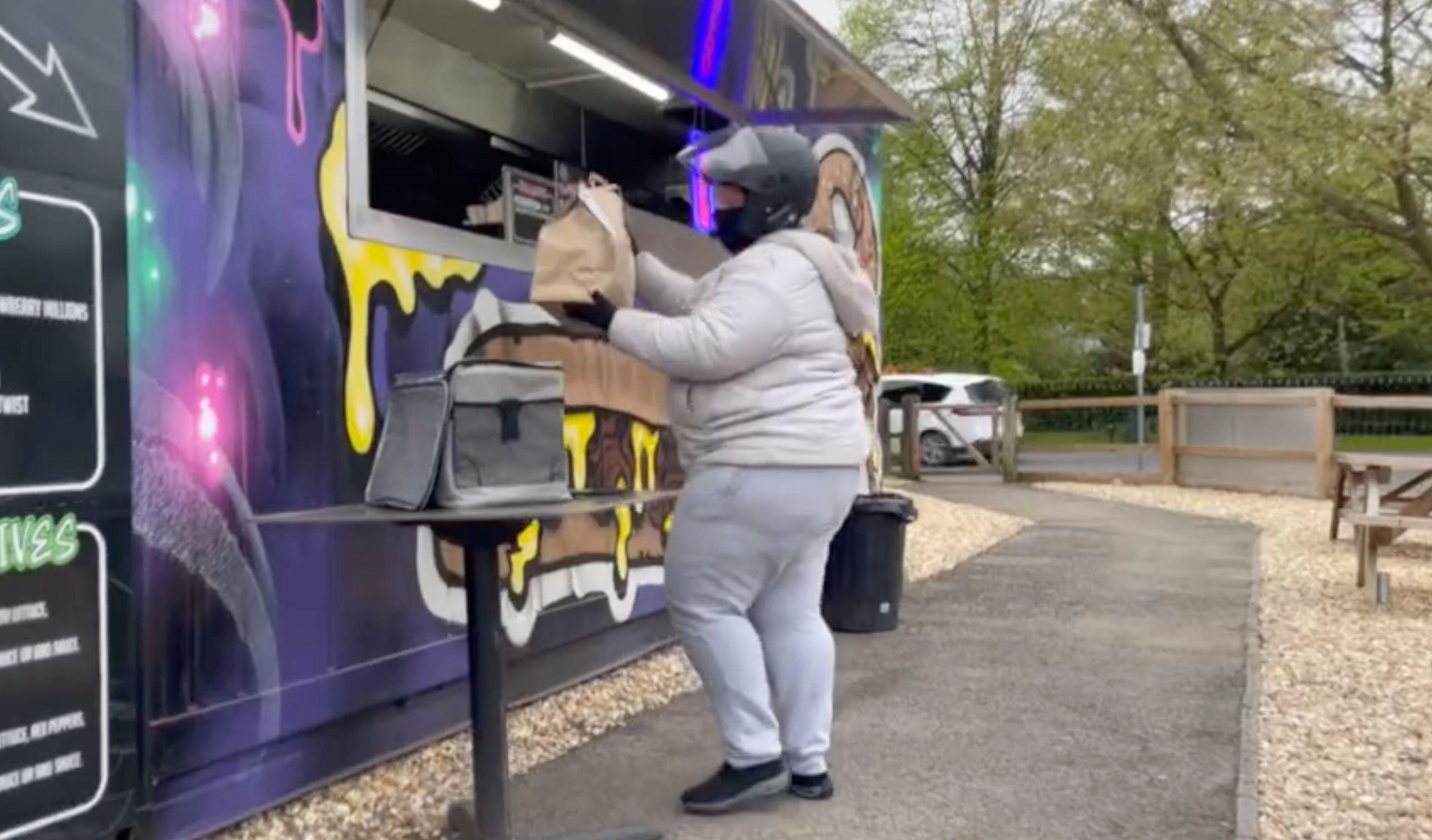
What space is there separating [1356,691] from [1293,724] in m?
0.76

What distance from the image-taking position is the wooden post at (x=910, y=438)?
1745 cm

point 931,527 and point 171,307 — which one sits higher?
point 171,307

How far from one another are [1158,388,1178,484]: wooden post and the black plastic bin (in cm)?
1027

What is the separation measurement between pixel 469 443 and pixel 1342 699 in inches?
157

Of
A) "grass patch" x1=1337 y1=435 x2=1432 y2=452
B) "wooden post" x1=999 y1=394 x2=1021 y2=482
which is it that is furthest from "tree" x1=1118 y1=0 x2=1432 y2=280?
"grass patch" x1=1337 y1=435 x2=1432 y2=452

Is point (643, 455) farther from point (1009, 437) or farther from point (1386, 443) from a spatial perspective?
point (1386, 443)

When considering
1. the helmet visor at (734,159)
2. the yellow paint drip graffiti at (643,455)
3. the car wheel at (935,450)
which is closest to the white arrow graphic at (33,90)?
the helmet visor at (734,159)

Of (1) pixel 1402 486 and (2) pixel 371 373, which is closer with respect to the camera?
(2) pixel 371 373

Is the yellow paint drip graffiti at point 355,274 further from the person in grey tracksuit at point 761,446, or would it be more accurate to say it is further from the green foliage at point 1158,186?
the green foliage at point 1158,186

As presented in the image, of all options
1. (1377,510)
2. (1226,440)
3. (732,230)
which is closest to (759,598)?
(732,230)

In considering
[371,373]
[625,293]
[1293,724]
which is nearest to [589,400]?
[371,373]

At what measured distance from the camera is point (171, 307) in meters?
3.28

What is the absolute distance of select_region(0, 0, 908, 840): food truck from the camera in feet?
8.80

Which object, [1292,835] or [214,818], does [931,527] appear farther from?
[214,818]
